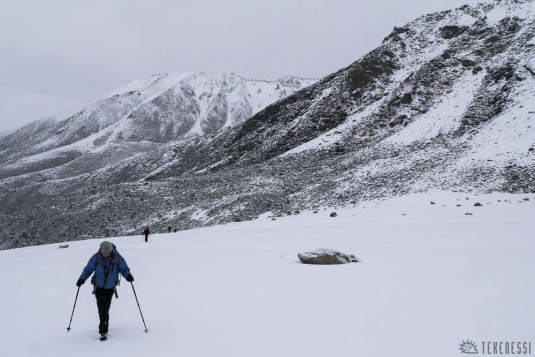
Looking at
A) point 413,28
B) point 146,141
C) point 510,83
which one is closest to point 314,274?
point 510,83

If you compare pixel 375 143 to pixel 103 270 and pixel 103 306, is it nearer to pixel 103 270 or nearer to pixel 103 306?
pixel 103 270

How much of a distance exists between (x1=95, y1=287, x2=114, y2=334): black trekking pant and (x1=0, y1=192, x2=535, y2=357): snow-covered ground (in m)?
0.31

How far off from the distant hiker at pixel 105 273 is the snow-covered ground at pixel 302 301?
0.77 metres

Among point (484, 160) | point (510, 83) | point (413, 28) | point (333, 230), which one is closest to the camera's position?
point (333, 230)

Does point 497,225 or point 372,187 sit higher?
point 372,187

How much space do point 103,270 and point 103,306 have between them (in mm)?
737

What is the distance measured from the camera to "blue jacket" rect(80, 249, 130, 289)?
785 centimetres

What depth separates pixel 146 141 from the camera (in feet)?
566

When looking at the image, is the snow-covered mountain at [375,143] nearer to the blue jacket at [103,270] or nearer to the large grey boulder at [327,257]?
the large grey boulder at [327,257]

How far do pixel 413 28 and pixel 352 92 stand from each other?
74.1 feet

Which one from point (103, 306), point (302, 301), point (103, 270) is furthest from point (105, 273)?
point (302, 301)

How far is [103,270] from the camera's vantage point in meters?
7.94

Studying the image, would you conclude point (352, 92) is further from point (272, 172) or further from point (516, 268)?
point (516, 268)

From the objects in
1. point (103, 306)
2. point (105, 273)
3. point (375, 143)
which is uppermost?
point (375, 143)
